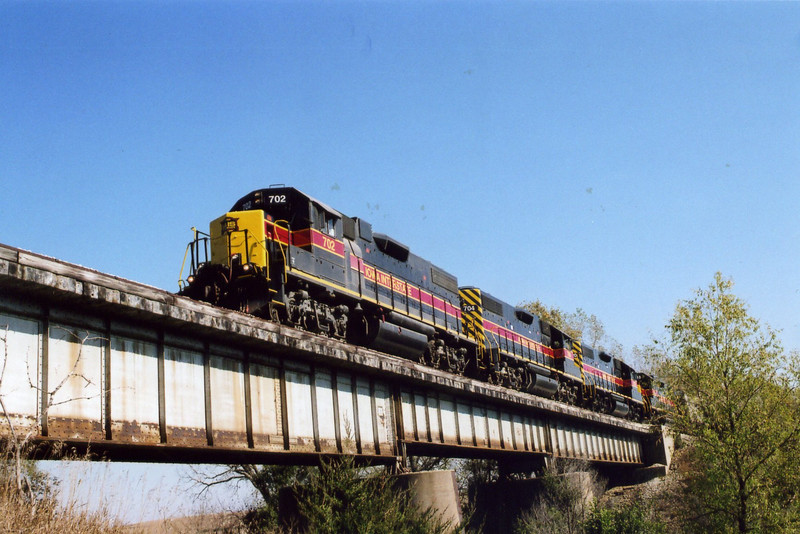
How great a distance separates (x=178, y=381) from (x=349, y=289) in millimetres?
9320

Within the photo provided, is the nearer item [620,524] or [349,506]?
[349,506]

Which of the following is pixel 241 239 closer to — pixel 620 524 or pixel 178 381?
pixel 178 381

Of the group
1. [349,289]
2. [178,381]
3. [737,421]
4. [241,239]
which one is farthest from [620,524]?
[178,381]

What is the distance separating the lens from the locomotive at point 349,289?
61.2 ft

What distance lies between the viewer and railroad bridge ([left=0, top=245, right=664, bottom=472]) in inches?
404

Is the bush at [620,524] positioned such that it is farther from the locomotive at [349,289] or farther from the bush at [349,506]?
the bush at [349,506]

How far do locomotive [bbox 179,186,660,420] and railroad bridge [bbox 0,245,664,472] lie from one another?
7.92ft

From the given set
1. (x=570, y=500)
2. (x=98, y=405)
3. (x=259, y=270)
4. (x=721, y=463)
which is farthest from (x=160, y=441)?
(x=570, y=500)

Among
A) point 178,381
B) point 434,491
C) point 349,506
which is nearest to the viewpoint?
point 178,381

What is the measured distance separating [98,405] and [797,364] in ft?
74.8

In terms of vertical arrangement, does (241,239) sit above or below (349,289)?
above

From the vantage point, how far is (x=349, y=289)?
21.7m

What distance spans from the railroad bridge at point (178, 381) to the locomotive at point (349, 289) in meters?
2.41

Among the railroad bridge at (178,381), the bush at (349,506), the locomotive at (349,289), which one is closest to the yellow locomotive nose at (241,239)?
the locomotive at (349,289)
